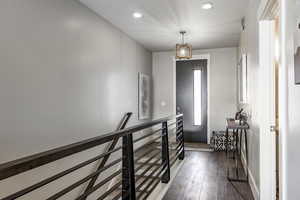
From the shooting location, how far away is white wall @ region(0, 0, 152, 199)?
2213 mm

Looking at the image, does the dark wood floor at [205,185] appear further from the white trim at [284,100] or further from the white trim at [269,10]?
the white trim at [269,10]

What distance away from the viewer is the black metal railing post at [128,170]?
2.15 metres

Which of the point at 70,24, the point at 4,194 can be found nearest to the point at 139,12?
the point at 70,24

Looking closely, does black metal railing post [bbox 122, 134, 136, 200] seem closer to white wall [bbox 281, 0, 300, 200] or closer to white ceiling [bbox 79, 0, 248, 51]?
white wall [bbox 281, 0, 300, 200]

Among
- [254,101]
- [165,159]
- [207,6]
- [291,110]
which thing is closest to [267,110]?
[254,101]

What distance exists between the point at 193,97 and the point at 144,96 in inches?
54.7

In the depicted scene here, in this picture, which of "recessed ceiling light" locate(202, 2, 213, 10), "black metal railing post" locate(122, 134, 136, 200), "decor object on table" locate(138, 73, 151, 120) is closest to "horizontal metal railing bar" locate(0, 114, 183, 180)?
"black metal railing post" locate(122, 134, 136, 200)

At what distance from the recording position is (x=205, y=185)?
129 inches

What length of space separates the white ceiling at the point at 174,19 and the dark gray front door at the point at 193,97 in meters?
0.99

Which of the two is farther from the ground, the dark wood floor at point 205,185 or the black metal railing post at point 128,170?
the black metal railing post at point 128,170

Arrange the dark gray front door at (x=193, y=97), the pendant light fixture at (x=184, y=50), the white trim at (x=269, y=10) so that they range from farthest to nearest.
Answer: the dark gray front door at (x=193, y=97) → the pendant light fixture at (x=184, y=50) → the white trim at (x=269, y=10)

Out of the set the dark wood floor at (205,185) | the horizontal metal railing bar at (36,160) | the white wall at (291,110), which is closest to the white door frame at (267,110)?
the dark wood floor at (205,185)

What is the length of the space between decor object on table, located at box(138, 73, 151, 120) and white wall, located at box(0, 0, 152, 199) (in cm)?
143

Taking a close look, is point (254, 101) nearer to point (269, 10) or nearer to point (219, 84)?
point (269, 10)
